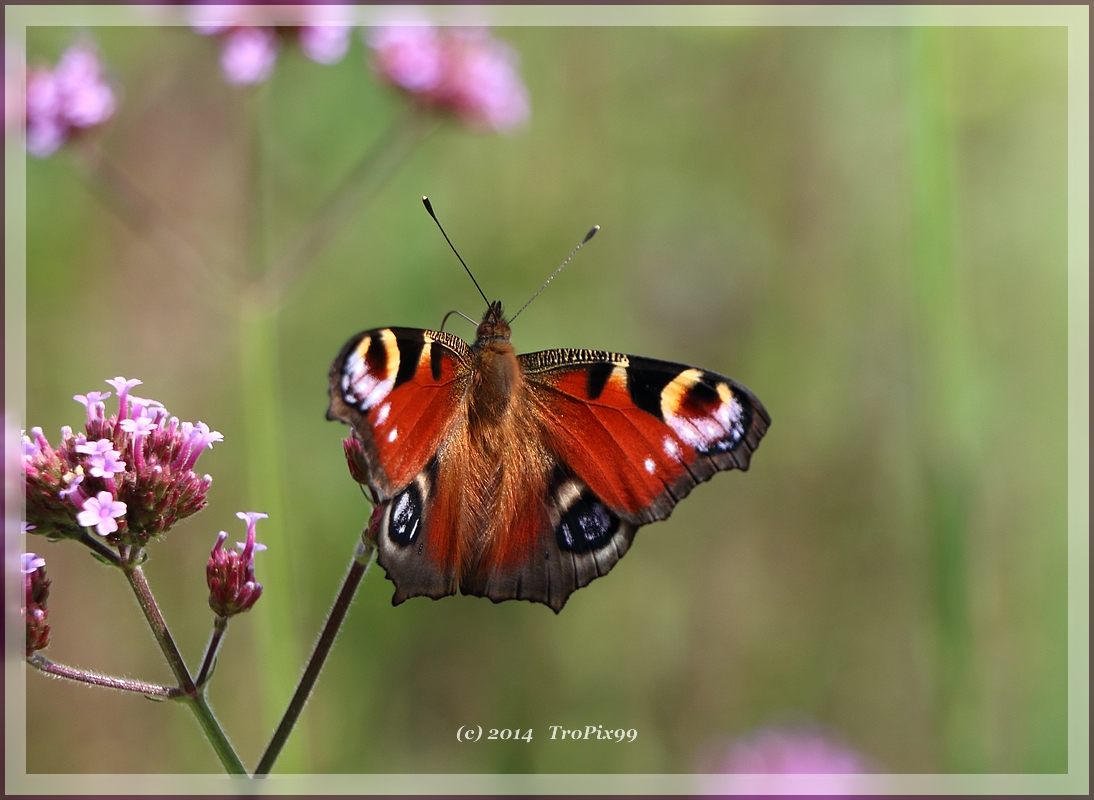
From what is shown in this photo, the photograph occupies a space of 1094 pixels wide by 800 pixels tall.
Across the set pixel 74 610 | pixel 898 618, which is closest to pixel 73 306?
pixel 74 610

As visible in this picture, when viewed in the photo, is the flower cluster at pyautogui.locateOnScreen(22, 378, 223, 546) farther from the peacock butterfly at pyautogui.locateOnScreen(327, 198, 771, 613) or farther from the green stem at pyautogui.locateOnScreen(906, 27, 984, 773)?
the green stem at pyautogui.locateOnScreen(906, 27, 984, 773)

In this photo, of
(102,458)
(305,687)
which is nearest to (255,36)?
(102,458)

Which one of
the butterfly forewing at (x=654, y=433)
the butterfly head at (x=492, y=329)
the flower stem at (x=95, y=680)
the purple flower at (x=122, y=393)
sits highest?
the butterfly head at (x=492, y=329)

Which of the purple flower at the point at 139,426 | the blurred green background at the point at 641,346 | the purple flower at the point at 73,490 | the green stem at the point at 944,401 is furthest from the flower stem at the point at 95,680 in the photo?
the green stem at the point at 944,401

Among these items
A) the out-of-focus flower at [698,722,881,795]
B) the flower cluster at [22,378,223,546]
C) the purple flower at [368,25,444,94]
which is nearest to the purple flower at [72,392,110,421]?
the flower cluster at [22,378,223,546]

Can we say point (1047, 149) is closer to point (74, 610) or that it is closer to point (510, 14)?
point (510, 14)

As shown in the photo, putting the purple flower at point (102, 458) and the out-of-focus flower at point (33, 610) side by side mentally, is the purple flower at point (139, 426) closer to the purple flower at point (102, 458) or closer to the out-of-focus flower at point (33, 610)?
the purple flower at point (102, 458)

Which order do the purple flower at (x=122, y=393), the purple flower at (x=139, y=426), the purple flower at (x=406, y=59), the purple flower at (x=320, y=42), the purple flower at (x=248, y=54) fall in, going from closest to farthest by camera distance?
the purple flower at (x=139, y=426), the purple flower at (x=122, y=393), the purple flower at (x=248, y=54), the purple flower at (x=320, y=42), the purple flower at (x=406, y=59)
